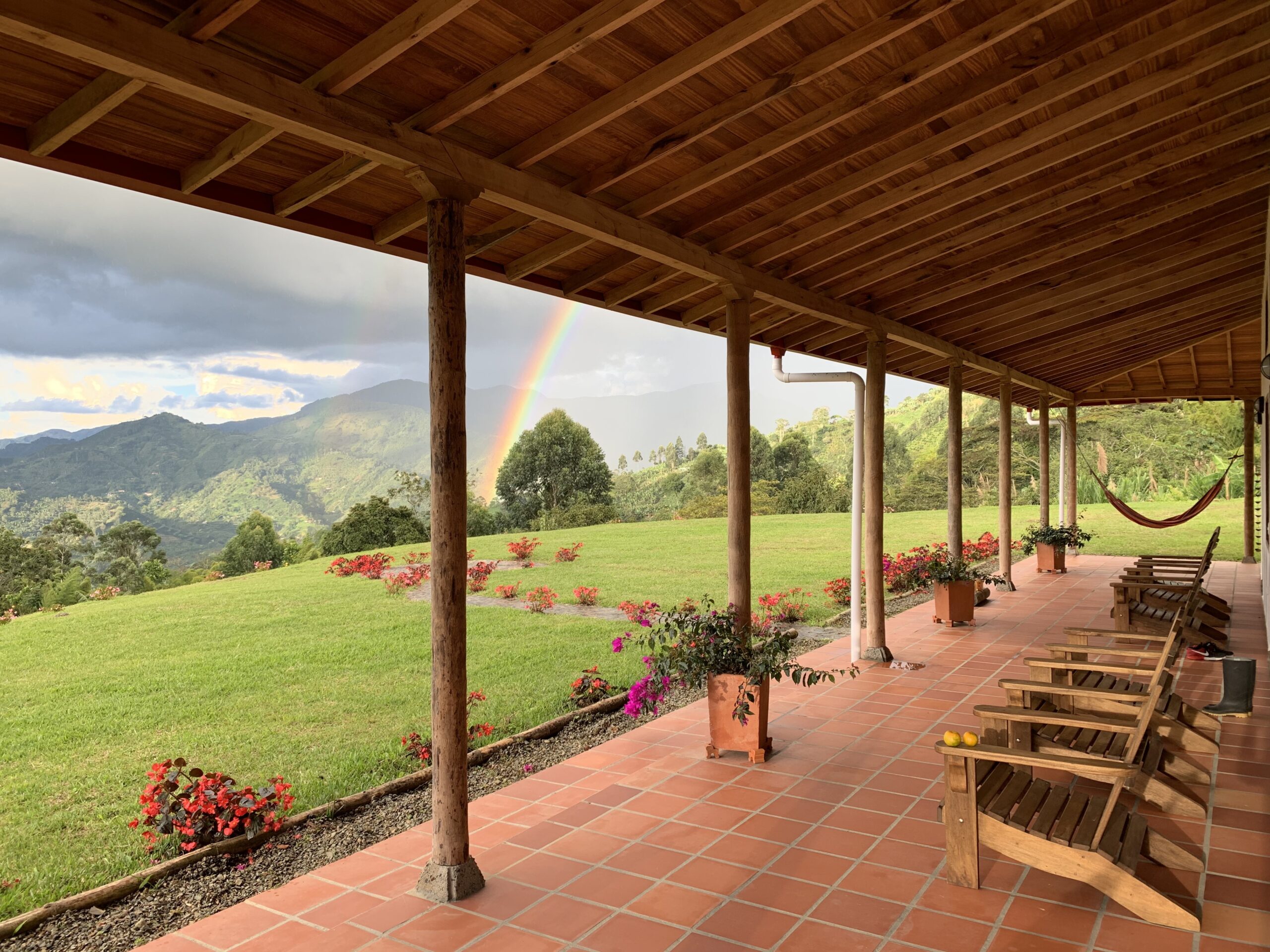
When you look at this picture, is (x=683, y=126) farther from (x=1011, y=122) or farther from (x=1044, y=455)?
(x=1044, y=455)

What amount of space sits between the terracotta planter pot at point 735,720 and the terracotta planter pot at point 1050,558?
908 centimetres

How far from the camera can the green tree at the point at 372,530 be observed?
19188mm

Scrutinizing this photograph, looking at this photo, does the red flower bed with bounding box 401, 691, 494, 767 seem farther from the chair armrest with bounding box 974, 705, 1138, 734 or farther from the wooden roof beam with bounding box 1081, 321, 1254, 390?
the wooden roof beam with bounding box 1081, 321, 1254, 390

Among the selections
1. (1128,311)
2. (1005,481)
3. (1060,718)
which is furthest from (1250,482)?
(1060,718)

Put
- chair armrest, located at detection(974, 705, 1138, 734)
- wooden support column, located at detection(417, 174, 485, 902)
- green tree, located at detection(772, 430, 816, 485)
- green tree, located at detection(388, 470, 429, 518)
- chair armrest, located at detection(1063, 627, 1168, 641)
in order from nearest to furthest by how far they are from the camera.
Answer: wooden support column, located at detection(417, 174, 485, 902), chair armrest, located at detection(974, 705, 1138, 734), chair armrest, located at detection(1063, 627, 1168, 641), green tree, located at detection(388, 470, 429, 518), green tree, located at detection(772, 430, 816, 485)

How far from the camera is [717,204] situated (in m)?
4.16

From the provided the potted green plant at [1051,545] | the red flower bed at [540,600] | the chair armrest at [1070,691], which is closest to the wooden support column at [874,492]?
the chair armrest at [1070,691]

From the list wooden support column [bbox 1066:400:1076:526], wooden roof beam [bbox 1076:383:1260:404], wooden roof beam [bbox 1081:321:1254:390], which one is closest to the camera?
wooden roof beam [bbox 1081:321:1254:390]

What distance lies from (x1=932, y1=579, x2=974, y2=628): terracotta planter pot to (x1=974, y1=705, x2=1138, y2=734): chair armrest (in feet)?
15.2

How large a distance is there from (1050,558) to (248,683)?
10424mm

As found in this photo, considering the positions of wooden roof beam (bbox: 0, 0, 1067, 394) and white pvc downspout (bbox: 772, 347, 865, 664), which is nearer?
wooden roof beam (bbox: 0, 0, 1067, 394)

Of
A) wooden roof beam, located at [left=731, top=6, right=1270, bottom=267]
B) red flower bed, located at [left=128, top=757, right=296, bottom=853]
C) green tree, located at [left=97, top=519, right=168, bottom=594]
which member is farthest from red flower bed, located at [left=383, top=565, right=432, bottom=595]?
wooden roof beam, located at [left=731, top=6, right=1270, bottom=267]

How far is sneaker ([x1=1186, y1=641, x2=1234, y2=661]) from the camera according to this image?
6586 millimetres

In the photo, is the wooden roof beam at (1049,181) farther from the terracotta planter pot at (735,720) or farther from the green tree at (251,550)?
the green tree at (251,550)
